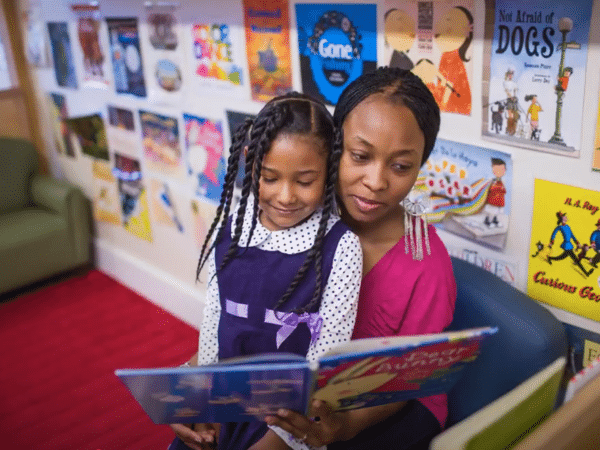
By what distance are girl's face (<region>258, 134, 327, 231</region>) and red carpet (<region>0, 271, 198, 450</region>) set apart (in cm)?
127

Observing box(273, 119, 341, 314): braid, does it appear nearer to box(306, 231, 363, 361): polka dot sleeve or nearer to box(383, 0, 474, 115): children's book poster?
box(306, 231, 363, 361): polka dot sleeve

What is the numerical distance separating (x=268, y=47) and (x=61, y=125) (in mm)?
1729

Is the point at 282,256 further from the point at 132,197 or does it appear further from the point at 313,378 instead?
the point at 132,197

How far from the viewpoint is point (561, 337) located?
126 centimetres

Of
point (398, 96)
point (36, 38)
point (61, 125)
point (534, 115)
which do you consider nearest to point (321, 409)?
point (398, 96)

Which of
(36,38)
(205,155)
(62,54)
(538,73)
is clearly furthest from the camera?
(36,38)

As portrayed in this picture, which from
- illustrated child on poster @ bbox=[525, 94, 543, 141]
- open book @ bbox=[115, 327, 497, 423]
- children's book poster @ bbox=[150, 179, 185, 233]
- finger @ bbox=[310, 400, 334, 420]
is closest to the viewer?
open book @ bbox=[115, 327, 497, 423]

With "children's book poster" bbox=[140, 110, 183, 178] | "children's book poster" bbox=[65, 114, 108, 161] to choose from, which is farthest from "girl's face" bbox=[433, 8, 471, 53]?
"children's book poster" bbox=[65, 114, 108, 161]

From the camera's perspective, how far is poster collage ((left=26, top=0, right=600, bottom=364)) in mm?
1312

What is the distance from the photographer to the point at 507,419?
100cm

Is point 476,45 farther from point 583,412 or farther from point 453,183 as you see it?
point 583,412

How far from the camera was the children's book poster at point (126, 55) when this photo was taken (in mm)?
2523

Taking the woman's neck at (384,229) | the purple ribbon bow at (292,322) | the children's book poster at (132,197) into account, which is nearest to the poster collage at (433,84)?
the children's book poster at (132,197)

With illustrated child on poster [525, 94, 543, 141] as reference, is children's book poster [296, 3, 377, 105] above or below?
above
